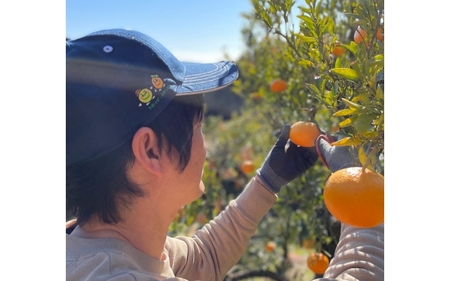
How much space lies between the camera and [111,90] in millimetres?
639

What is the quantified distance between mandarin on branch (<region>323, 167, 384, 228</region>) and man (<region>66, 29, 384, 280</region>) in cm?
14

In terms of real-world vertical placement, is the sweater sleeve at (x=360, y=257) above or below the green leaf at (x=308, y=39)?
below

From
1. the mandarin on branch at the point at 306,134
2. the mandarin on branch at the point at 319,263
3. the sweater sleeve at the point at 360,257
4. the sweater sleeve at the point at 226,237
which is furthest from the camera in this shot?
the mandarin on branch at the point at 319,263

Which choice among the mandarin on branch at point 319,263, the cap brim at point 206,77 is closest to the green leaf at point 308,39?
the cap brim at point 206,77

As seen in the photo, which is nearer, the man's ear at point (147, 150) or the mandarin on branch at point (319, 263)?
the man's ear at point (147, 150)

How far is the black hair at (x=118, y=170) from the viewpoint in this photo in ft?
2.16

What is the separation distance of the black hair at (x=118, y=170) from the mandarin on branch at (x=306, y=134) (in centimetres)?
17

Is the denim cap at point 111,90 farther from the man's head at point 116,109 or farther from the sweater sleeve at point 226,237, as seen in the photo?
the sweater sleeve at point 226,237

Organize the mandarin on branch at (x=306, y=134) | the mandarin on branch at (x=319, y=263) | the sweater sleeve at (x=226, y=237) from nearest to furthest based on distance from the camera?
the mandarin on branch at (x=306, y=134) → the sweater sleeve at (x=226, y=237) → the mandarin on branch at (x=319, y=263)

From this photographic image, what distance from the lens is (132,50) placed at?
655 mm

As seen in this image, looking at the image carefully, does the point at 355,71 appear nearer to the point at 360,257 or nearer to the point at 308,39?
the point at 308,39

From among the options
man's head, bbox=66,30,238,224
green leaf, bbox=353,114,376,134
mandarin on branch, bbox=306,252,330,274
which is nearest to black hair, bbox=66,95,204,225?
man's head, bbox=66,30,238,224
